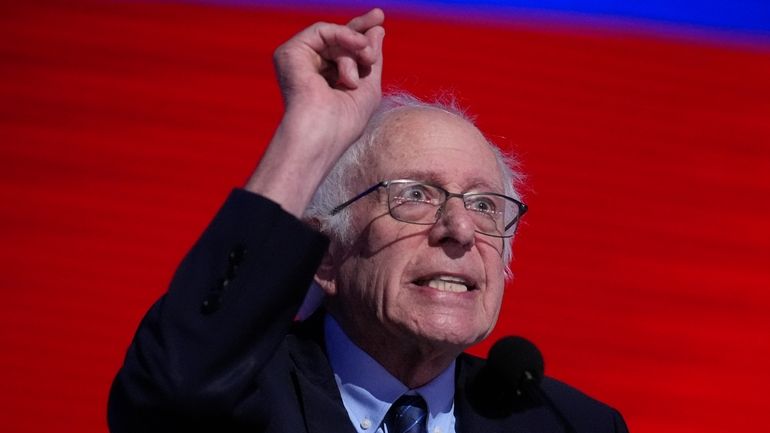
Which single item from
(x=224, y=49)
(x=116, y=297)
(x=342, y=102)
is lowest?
(x=116, y=297)

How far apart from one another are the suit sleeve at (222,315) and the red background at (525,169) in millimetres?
1216

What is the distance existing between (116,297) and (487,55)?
1.01 m

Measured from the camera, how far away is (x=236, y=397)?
1212mm

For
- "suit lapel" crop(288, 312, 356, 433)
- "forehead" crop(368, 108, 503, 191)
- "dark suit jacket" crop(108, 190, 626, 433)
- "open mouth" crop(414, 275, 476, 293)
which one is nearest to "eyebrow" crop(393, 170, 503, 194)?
"forehead" crop(368, 108, 503, 191)

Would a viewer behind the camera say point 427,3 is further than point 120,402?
Yes

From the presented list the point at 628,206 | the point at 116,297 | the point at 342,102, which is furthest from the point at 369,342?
the point at 628,206

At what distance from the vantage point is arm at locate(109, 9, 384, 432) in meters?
1.19

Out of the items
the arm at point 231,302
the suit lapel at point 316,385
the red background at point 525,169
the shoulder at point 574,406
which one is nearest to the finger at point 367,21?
the arm at point 231,302

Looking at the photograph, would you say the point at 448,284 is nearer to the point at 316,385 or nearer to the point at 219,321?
the point at 316,385

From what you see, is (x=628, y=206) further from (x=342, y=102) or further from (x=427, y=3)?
(x=342, y=102)

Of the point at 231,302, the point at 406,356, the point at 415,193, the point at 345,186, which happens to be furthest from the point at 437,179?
the point at 231,302

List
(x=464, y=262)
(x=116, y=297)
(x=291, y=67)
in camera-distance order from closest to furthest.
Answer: (x=291, y=67) → (x=464, y=262) → (x=116, y=297)

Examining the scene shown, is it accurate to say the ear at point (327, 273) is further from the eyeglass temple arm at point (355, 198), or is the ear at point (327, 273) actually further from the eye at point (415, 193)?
the eye at point (415, 193)

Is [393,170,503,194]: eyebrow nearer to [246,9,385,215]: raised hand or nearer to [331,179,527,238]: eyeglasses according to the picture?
[331,179,527,238]: eyeglasses
